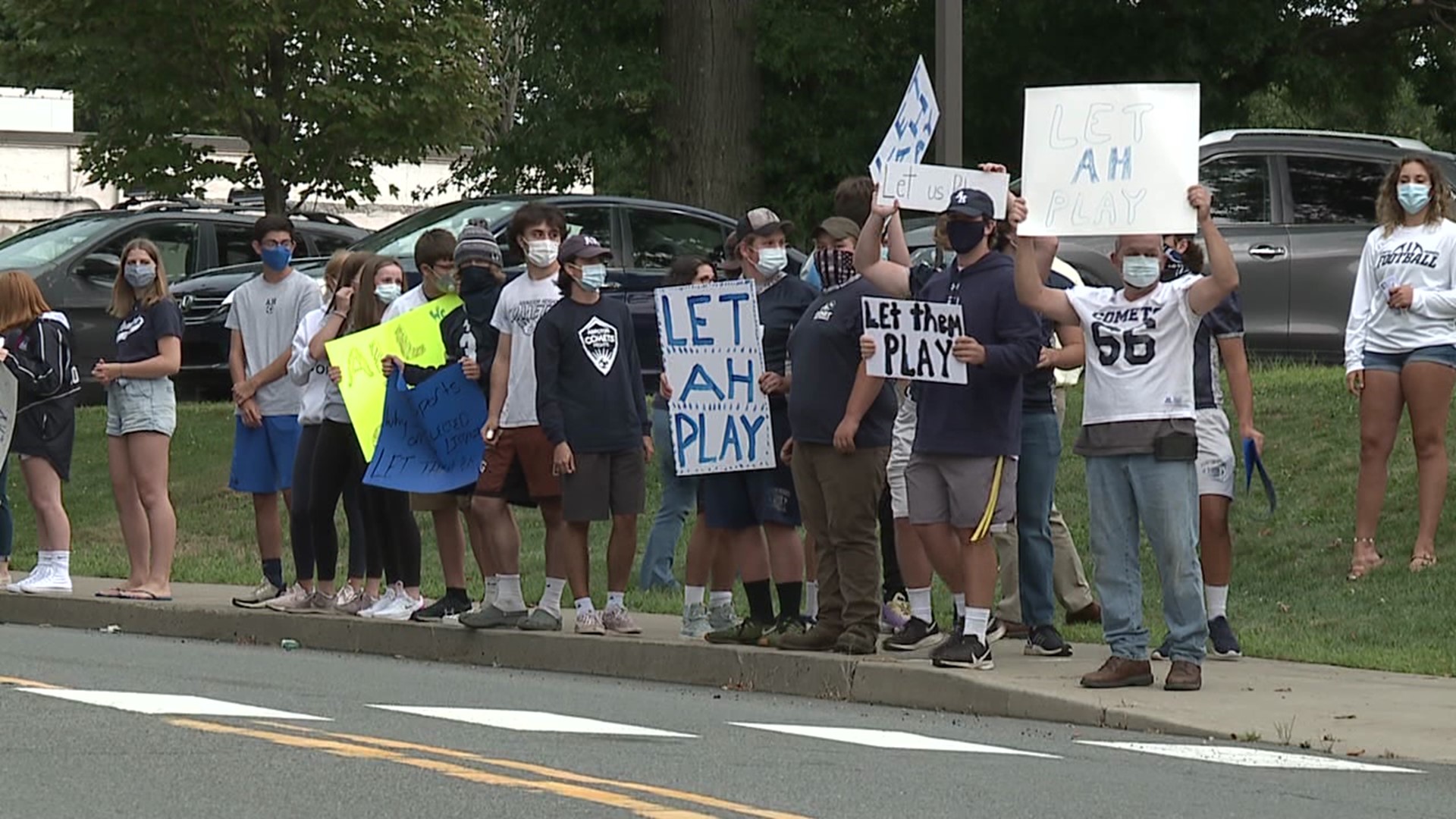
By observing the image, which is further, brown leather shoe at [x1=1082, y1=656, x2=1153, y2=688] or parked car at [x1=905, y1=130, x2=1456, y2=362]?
parked car at [x1=905, y1=130, x2=1456, y2=362]

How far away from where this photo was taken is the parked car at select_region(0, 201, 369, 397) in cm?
2319

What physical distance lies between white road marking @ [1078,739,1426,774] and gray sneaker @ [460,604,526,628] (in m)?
3.96

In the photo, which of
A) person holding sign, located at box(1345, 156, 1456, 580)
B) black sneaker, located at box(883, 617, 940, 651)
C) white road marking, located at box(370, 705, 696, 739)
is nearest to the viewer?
white road marking, located at box(370, 705, 696, 739)

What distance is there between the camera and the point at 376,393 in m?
13.9

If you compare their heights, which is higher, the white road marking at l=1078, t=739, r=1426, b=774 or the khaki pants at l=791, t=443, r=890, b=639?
the khaki pants at l=791, t=443, r=890, b=639

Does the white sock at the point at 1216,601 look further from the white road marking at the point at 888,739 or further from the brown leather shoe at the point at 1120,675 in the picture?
the white road marking at the point at 888,739

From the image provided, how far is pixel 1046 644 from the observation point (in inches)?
471

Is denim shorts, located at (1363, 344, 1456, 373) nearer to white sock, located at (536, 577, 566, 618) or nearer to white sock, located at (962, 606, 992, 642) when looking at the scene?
white sock, located at (962, 606, 992, 642)

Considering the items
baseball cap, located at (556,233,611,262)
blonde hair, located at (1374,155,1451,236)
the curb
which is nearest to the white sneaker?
the curb

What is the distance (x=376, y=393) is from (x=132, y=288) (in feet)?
5.97

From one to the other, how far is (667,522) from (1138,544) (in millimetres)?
5052

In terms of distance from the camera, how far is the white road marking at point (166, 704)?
9.66 metres

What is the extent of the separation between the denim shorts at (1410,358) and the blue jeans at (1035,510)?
8.38ft

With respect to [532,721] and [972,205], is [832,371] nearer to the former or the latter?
[972,205]
